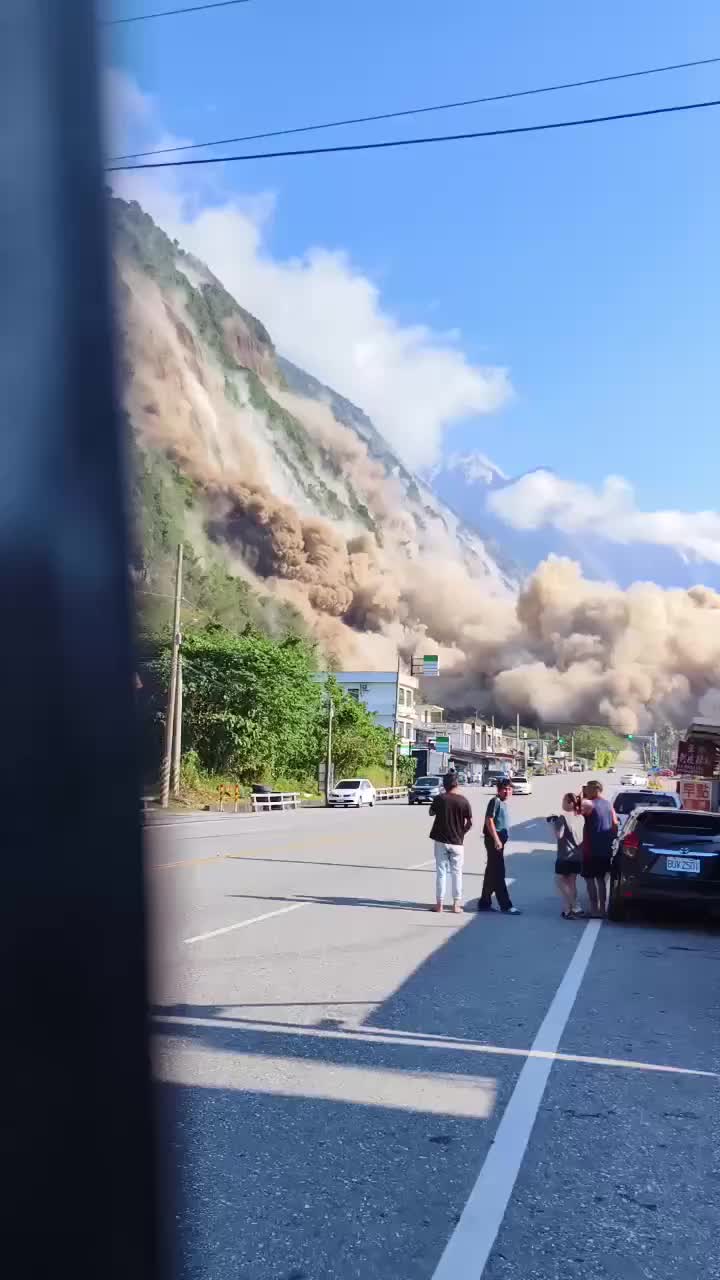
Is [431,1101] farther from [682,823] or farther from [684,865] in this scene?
[682,823]

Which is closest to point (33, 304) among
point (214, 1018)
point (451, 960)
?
point (214, 1018)

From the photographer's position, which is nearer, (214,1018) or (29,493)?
(29,493)

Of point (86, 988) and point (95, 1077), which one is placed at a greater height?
point (86, 988)

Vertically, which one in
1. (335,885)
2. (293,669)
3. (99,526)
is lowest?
(335,885)

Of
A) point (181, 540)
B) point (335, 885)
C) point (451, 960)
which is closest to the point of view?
point (181, 540)

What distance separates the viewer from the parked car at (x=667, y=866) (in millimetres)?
12594

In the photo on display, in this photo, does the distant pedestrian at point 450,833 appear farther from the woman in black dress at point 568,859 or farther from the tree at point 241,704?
the tree at point 241,704

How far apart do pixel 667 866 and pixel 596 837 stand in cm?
92

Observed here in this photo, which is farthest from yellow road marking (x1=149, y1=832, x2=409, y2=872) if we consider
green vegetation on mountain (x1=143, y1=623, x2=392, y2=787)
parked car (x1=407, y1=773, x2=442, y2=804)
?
parked car (x1=407, y1=773, x2=442, y2=804)

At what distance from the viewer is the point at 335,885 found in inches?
623

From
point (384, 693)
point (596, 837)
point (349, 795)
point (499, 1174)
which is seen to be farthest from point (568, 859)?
point (384, 693)

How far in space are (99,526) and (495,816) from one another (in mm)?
11862

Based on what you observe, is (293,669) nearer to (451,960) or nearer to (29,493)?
(451,960)

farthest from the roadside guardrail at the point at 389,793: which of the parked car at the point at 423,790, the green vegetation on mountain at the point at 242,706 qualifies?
the green vegetation on mountain at the point at 242,706
